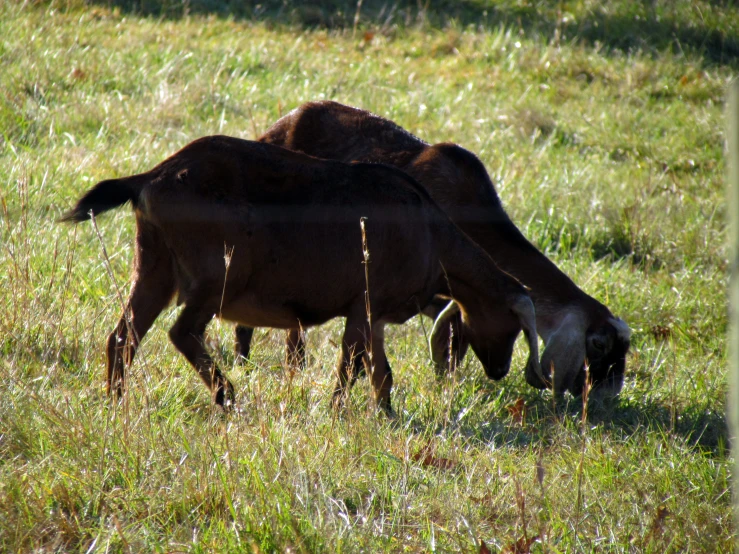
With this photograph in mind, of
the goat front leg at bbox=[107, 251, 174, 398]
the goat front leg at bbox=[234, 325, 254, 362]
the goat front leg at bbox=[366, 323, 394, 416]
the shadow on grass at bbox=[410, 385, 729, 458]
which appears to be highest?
the goat front leg at bbox=[107, 251, 174, 398]

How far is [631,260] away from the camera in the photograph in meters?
7.77

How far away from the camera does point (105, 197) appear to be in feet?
13.1

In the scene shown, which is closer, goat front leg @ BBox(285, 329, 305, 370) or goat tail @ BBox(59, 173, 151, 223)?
goat tail @ BBox(59, 173, 151, 223)

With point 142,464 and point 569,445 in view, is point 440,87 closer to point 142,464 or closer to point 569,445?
point 569,445

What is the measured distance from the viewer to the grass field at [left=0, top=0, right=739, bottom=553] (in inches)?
128

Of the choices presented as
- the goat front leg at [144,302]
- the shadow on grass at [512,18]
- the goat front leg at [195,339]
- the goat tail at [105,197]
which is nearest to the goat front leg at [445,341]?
the goat front leg at [195,339]

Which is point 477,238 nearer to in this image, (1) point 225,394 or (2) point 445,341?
(2) point 445,341

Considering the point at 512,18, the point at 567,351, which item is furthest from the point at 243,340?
the point at 512,18

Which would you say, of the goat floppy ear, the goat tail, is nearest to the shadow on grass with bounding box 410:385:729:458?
the goat floppy ear

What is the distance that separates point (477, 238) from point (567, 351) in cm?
92

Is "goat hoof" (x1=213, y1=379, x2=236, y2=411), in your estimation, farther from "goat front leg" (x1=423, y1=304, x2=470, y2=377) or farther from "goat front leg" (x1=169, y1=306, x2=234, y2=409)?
"goat front leg" (x1=423, y1=304, x2=470, y2=377)

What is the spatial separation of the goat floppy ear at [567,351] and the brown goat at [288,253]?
1.37 feet

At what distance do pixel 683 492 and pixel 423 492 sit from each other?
120 centimetres

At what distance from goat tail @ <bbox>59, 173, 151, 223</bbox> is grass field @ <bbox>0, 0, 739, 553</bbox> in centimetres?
43
